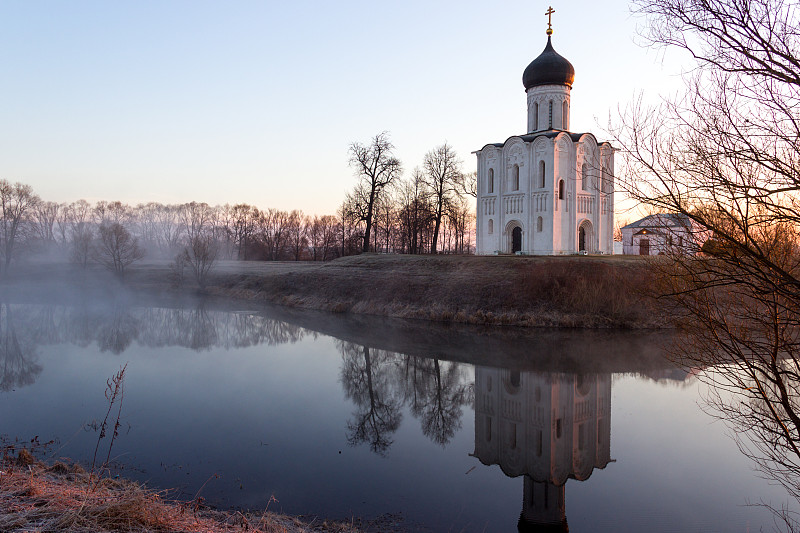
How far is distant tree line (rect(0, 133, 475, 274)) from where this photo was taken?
37500 mm

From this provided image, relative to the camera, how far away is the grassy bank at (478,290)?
21.0 meters

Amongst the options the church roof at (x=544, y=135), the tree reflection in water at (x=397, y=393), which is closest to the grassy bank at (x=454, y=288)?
the tree reflection in water at (x=397, y=393)

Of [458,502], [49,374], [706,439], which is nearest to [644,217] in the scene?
[458,502]

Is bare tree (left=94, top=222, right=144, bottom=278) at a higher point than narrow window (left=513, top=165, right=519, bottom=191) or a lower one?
lower

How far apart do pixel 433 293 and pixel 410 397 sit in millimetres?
13679

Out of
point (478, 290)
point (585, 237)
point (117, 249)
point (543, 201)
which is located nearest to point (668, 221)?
point (478, 290)

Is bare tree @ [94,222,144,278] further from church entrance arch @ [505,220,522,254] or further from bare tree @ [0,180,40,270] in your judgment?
church entrance arch @ [505,220,522,254]

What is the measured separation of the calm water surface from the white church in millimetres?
12611

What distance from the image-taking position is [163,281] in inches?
1452

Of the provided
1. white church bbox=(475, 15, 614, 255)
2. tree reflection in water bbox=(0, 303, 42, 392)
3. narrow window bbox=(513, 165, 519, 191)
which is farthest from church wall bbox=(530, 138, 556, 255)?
tree reflection in water bbox=(0, 303, 42, 392)

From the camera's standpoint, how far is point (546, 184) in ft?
96.4

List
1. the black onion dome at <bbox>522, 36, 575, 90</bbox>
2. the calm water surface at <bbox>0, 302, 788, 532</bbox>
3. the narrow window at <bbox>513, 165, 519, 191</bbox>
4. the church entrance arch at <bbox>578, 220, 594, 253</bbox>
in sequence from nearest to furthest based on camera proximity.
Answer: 1. the calm water surface at <bbox>0, 302, 788, 532</bbox>
2. the black onion dome at <bbox>522, 36, 575, 90</bbox>
3. the church entrance arch at <bbox>578, 220, 594, 253</bbox>
4. the narrow window at <bbox>513, 165, 519, 191</bbox>

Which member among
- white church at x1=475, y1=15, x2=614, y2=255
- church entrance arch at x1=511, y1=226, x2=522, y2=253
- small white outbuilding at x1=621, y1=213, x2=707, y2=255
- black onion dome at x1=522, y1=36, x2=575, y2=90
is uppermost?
black onion dome at x1=522, y1=36, x2=575, y2=90

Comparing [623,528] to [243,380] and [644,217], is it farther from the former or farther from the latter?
[243,380]
